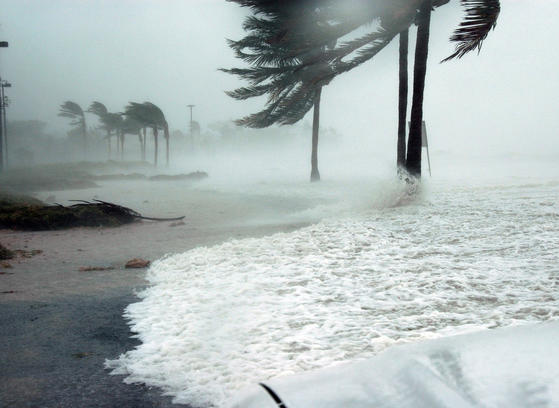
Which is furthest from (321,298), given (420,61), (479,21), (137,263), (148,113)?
(148,113)

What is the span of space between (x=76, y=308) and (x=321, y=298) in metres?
1.99

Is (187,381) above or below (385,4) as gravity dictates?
below

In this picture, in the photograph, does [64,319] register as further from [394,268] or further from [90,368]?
[394,268]

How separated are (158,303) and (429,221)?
514 centimetres

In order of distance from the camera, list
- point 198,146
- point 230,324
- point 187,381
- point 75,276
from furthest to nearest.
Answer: point 198,146 → point 75,276 → point 230,324 → point 187,381

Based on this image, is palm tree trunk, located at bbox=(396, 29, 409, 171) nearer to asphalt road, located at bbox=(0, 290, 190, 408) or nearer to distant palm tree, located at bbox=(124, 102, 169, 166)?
asphalt road, located at bbox=(0, 290, 190, 408)

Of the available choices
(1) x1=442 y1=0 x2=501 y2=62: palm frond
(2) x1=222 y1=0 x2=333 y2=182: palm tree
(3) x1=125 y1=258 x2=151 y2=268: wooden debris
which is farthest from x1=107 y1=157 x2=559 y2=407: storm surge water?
(2) x1=222 y1=0 x2=333 y2=182: palm tree

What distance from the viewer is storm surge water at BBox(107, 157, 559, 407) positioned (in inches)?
107

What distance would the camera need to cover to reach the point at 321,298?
12.7 ft

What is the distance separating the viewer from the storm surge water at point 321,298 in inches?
107

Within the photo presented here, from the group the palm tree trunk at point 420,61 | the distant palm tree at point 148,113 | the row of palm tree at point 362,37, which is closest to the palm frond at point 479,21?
the row of palm tree at point 362,37

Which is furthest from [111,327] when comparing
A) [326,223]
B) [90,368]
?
[326,223]

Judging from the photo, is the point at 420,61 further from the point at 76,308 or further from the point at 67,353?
the point at 67,353

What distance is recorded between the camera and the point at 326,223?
8.47 m
